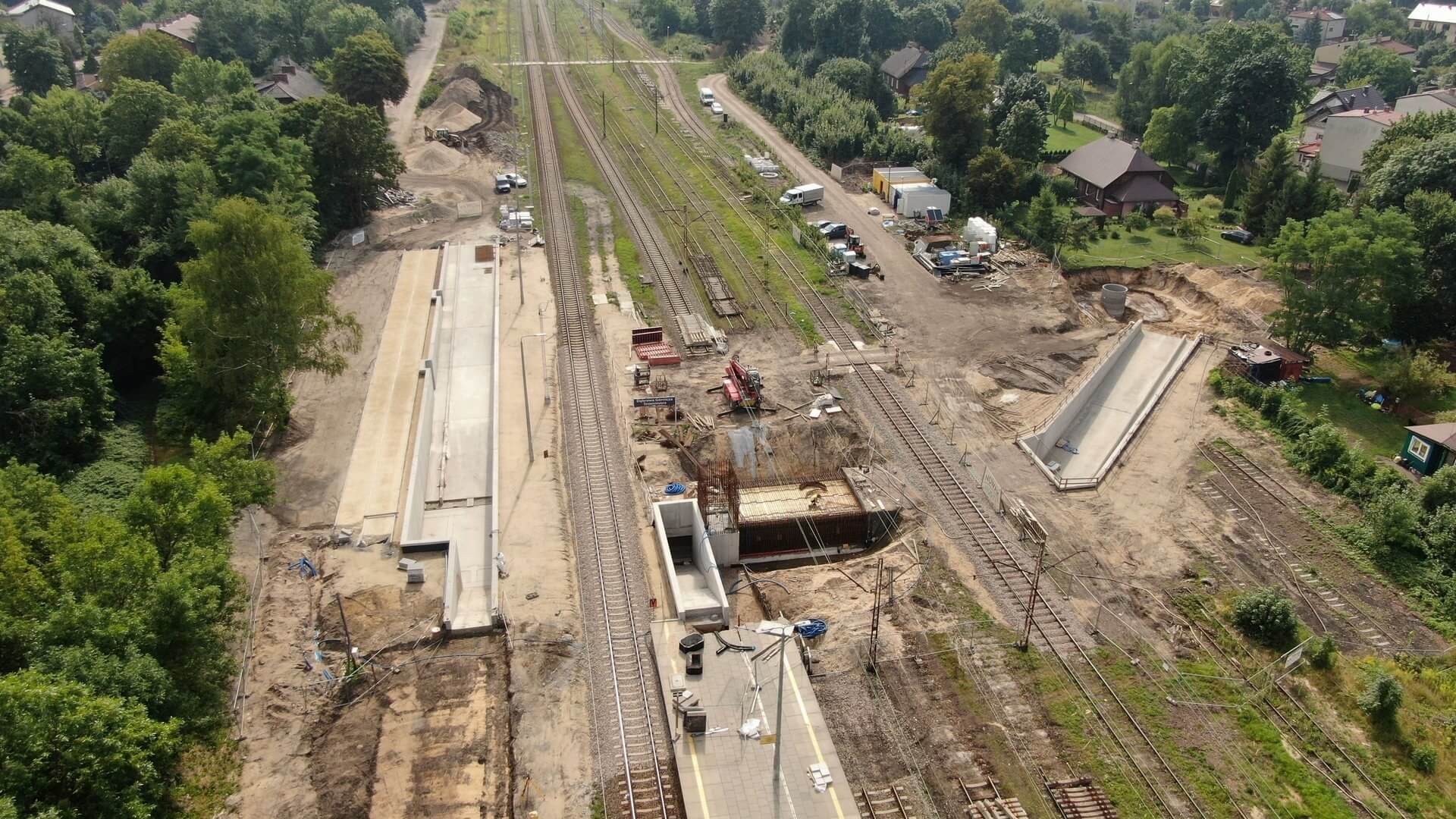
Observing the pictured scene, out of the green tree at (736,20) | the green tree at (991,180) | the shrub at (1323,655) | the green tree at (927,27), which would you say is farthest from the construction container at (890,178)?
the green tree at (736,20)

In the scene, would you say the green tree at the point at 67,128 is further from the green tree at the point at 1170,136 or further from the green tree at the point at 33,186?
the green tree at the point at 1170,136

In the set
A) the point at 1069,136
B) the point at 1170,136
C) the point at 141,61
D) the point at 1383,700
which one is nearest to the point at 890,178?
the point at 1170,136

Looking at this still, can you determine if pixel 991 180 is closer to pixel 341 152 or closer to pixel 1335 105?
pixel 341 152

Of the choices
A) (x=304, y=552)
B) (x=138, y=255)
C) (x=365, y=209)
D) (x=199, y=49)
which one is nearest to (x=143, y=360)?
(x=138, y=255)

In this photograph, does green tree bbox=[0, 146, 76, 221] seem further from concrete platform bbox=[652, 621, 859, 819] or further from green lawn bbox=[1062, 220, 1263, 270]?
green lawn bbox=[1062, 220, 1263, 270]

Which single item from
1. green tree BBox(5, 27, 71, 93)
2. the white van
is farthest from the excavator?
green tree BBox(5, 27, 71, 93)

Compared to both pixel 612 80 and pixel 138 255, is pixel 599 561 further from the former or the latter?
pixel 612 80
